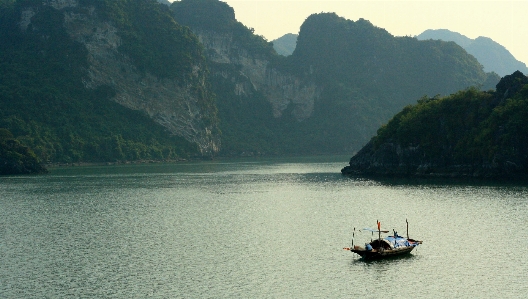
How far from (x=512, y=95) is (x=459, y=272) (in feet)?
308

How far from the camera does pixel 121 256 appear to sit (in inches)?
2475

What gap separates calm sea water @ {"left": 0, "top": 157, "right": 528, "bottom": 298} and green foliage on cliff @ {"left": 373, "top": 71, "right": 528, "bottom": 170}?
1526cm

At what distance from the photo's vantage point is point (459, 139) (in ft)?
468

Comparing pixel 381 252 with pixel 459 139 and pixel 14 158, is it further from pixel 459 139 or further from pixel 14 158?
pixel 14 158

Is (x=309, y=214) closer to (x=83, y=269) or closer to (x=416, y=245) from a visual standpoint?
(x=416, y=245)

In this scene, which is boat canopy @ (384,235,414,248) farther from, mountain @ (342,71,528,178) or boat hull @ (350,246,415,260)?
mountain @ (342,71,528,178)

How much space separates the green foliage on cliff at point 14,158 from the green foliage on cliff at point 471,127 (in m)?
99.5

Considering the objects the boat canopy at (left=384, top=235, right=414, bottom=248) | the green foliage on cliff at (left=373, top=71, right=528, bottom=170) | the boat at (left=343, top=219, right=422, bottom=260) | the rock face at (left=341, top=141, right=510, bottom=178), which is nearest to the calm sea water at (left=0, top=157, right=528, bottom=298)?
the boat at (left=343, top=219, right=422, bottom=260)

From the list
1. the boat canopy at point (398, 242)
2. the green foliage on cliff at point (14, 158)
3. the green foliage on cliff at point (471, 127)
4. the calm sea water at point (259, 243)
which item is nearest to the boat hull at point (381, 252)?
the boat canopy at point (398, 242)

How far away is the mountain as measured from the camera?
126688 millimetres

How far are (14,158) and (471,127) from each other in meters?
125

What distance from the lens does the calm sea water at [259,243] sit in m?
51.2

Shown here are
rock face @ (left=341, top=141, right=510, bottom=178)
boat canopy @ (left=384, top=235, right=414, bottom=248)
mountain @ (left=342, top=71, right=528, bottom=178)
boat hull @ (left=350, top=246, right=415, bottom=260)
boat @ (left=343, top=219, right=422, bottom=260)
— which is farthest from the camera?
rock face @ (left=341, top=141, right=510, bottom=178)

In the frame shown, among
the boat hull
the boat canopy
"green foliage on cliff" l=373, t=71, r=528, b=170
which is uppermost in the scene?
"green foliage on cliff" l=373, t=71, r=528, b=170
